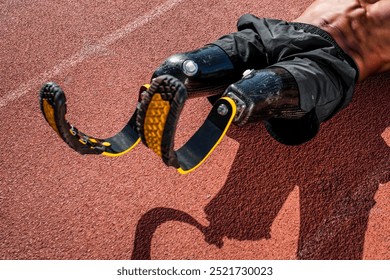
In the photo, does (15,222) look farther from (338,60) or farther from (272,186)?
(338,60)

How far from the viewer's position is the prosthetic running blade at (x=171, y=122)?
1.99m

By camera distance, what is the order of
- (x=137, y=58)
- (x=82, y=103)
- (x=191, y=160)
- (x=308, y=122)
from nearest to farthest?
(x=191, y=160), (x=308, y=122), (x=82, y=103), (x=137, y=58)

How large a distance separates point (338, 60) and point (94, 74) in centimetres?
200

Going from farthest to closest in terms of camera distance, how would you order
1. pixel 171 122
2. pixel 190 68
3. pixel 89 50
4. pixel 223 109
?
pixel 89 50 → pixel 190 68 → pixel 223 109 → pixel 171 122

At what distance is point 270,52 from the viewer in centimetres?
259

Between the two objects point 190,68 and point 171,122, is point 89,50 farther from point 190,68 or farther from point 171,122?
point 171,122

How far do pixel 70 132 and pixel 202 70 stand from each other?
0.85 metres

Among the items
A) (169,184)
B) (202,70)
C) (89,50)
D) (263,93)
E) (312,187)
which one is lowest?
(312,187)

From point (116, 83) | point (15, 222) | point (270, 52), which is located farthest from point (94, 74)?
point (270, 52)

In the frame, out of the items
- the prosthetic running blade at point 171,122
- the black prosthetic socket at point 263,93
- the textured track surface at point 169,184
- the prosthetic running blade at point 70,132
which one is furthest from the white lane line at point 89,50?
the black prosthetic socket at point 263,93

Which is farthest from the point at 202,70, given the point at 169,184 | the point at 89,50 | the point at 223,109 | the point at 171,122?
the point at 89,50

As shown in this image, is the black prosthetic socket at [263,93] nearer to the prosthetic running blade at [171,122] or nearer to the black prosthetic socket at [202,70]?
the prosthetic running blade at [171,122]

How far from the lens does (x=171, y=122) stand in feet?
6.62

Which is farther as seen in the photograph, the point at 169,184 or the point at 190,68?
the point at 169,184
